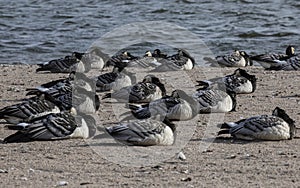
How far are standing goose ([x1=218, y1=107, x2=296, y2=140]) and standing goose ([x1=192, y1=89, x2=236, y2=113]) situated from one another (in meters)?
1.84

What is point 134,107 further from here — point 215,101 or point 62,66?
point 62,66

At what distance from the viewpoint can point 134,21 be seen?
2998cm

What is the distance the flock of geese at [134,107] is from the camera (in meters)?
10.2

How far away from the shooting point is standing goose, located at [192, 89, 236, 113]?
40.6 feet

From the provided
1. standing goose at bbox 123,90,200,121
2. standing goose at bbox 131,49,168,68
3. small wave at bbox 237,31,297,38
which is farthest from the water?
standing goose at bbox 123,90,200,121

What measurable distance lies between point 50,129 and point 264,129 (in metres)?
2.69

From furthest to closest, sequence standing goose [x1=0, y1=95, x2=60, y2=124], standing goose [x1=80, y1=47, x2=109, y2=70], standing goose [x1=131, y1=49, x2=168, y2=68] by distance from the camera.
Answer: standing goose [x1=80, y1=47, x2=109, y2=70] < standing goose [x1=131, y1=49, x2=168, y2=68] < standing goose [x1=0, y1=95, x2=60, y2=124]

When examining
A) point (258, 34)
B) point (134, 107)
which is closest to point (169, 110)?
point (134, 107)

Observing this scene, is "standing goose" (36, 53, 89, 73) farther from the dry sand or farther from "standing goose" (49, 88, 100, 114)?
the dry sand

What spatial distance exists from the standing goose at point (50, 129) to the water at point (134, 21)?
11.4 metres

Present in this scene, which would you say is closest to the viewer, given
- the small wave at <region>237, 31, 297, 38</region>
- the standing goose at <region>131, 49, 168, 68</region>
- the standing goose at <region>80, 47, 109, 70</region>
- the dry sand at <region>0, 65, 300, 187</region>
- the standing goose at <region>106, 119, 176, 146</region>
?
the dry sand at <region>0, 65, 300, 187</region>

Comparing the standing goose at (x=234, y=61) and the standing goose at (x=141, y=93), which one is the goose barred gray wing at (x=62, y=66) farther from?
the standing goose at (x=141, y=93)

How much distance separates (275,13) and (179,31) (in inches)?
221

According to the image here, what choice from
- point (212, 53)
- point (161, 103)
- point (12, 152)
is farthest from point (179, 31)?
point (12, 152)
